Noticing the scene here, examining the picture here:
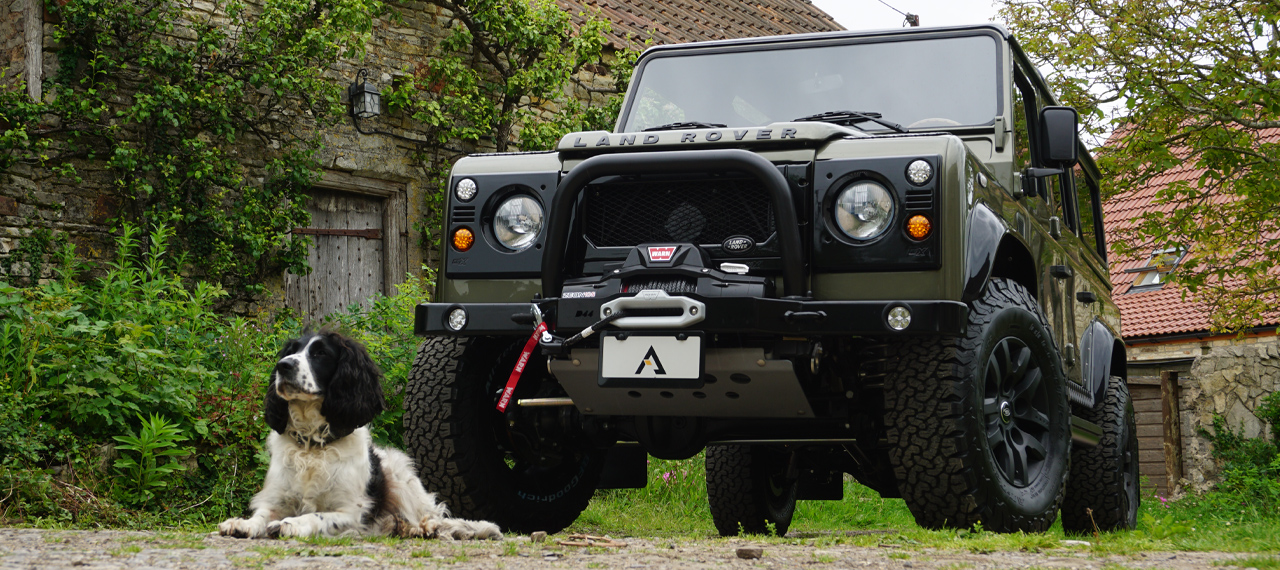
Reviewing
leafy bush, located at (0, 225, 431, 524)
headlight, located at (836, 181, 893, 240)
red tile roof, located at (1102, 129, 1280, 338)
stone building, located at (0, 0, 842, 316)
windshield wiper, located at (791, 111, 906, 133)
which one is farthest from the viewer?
red tile roof, located at (1102, 129, 1280, 338)

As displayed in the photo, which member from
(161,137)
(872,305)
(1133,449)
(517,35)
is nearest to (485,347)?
(872,305)

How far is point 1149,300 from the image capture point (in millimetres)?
19188

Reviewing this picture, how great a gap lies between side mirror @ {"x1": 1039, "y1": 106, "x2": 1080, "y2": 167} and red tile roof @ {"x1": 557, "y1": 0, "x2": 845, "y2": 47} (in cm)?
703

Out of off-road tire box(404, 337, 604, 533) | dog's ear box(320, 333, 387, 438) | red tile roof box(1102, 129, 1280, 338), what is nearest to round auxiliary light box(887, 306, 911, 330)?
off-road tire box(404, 337, 604, 533)

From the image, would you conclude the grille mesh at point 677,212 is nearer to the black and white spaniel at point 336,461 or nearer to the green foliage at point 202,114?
the black and white spaniel at point 336,461

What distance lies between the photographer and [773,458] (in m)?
6.81

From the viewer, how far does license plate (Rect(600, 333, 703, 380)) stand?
3.77 meters

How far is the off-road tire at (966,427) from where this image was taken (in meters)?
3.79

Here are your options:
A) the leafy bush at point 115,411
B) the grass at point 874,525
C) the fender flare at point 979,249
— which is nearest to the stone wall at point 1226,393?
the grass at point 874,525

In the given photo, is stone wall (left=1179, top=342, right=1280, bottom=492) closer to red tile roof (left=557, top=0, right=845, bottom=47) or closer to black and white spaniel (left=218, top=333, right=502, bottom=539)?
red tile roof (left=557, top=0, right=845, bottom=47)

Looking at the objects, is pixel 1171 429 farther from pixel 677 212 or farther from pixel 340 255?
pixel 677 212

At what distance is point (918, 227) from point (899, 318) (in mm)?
320

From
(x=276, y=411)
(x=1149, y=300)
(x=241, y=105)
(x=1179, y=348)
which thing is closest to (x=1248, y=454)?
(x=1179, y=348)

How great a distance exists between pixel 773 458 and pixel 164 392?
330cm
